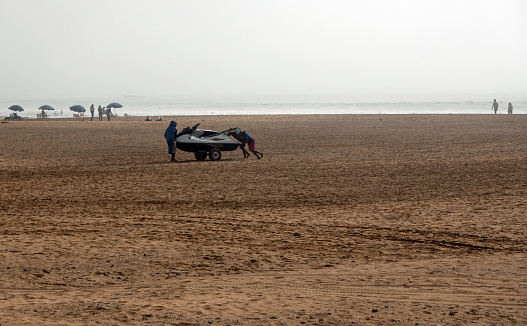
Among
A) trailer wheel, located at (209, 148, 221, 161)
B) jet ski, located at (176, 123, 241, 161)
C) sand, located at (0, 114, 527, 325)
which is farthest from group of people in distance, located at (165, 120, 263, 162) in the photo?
trailer wheel, located at (209, 148, 221, 161)

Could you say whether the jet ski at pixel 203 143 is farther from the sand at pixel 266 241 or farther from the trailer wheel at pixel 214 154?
the sand at pixel 266 241

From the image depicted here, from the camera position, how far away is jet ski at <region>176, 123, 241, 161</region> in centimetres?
2047

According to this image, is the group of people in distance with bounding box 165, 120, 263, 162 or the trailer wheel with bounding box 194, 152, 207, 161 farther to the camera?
the trailer wheel with bounding box 194, 152, 207, 161

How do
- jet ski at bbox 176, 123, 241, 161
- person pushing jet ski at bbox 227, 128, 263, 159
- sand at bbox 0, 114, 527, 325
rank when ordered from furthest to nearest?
person pushing jet ski at bbox 227, 128, 263, 159
jet ski at bbox 176, 123, 241, 161
sand at bbox 0, 114, 527, 325

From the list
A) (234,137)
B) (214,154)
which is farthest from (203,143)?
(234,137)

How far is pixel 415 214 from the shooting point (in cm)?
1150

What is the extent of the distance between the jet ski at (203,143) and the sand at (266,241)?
0.52 meters

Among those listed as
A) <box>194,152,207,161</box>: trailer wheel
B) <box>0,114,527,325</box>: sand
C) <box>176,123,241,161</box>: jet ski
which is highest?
<box>176,123,241,161</box>: jet ski

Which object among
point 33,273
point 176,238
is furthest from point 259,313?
point 176,238

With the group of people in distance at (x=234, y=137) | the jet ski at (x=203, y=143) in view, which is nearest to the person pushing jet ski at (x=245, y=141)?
the group of people in distance at (x=234, y=137)

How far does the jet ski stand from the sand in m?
0.52

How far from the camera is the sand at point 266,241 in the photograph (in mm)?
6332

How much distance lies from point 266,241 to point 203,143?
1129 cm

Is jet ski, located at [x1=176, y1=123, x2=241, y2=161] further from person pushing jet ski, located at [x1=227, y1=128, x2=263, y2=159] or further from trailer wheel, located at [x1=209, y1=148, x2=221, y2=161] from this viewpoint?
person pushing jet ski, located at [x1=227, y1=128, x2=263, y2=159]
